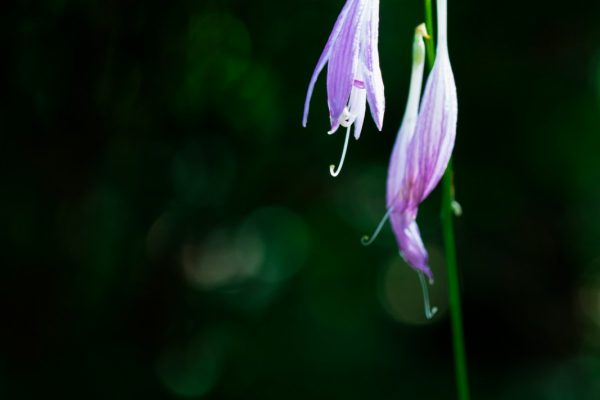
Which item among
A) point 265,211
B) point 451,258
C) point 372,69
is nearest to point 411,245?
point 451,258

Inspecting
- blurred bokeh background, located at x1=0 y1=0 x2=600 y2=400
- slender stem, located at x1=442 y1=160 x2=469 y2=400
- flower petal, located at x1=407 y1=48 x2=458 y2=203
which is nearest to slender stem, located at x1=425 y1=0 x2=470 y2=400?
slender stem, located at x1=442 y1=160 x2=469 y2=400

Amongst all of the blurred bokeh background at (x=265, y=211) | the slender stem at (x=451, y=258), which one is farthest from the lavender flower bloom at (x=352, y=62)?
the blurred bokeh background at (x=265, y=211)

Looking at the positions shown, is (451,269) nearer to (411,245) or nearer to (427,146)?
(411,245)

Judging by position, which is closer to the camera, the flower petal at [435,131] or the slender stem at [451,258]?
the flower petal at [435,131]

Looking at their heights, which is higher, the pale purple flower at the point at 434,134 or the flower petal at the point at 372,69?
the flower petal at the point at 372,69

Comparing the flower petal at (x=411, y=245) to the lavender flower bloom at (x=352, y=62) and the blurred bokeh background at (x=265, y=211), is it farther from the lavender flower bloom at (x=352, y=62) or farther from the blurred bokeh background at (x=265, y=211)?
the blurred bokeh background at (x=265, y=211)

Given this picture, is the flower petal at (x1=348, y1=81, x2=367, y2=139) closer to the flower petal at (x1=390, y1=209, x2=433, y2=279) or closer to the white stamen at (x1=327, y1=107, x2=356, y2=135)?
the white stamen at (x1=327, y1=107, x2=356, y2=135)

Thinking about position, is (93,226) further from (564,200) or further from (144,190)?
(564,200)
